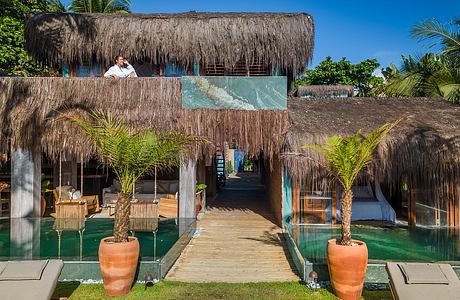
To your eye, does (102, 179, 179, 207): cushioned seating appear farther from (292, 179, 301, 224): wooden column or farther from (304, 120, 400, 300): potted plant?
(304, 120, 400, 300): potted plant

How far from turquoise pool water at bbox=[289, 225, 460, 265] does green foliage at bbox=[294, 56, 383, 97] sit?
25109 millimetres

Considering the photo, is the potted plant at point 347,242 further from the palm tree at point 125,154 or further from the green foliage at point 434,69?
the green foliage at point 434,69

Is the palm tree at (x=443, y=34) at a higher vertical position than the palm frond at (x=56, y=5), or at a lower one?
lower

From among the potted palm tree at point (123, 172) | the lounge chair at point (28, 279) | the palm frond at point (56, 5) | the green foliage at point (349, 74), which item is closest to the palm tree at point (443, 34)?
the potted palm tree at point (123, 172)

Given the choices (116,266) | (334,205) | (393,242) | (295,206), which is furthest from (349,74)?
(116,266)

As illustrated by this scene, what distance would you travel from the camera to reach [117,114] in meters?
9.59

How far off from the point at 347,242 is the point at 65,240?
5.29 meters

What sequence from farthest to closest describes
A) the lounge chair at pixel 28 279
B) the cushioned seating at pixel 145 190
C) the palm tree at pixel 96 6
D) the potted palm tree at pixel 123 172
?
the palm tree at pixel 96 6, the cushioned seating at pixel 145 190, the potted palm tree at pixel 123 172, the lounge chair at pixel 28 279

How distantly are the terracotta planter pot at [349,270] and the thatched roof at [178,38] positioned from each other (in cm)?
756

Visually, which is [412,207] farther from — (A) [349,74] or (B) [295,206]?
(A) [349,74]

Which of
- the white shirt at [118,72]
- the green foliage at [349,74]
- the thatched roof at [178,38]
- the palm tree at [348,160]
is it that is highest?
the green foliage at [349,74]

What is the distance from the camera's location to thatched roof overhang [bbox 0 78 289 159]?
928 centimetres

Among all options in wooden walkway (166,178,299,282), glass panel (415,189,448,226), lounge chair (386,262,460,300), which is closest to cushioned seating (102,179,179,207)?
wooden walkway (166,178,299,282)

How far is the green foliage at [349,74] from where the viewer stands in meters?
32.8
